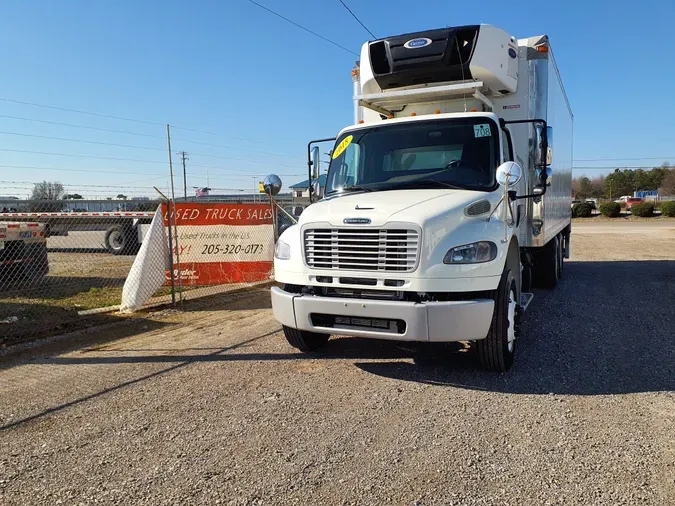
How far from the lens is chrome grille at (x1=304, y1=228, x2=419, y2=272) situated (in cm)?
434

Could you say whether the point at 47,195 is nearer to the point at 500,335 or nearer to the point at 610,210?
the point at 500,335

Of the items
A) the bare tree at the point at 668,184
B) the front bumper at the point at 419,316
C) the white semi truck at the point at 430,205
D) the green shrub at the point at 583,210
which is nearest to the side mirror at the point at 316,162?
the white semi truck at the point at 430,205

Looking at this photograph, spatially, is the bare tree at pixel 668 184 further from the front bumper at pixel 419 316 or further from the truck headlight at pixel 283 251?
the truck headlight at pixel 283 251

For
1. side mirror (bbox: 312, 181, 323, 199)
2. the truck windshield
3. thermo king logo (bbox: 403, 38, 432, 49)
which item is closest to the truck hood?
the truck windshield

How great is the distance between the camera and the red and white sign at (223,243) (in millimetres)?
9344

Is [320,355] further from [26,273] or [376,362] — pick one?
[26,273]

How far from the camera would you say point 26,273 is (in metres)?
10.4

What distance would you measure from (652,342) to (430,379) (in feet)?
9.61

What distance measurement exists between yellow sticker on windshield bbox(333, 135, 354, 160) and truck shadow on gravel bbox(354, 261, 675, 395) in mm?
2447

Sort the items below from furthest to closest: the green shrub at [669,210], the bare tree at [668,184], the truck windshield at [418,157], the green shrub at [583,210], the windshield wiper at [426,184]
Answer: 1. the bare tree at [668,184]
2. the green shrub at [583,210]
3. the green shrub at [669,210]
4. the truck windshield at [418,157]
5. the windshield wiper at [426,184]

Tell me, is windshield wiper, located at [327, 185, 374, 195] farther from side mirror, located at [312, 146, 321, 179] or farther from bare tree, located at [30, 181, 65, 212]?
bare tree, located at [30, 181, 65, 212]

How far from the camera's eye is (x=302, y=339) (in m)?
5.38

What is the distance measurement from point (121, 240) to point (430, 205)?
1511cm

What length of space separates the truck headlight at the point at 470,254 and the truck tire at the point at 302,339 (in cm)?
179
